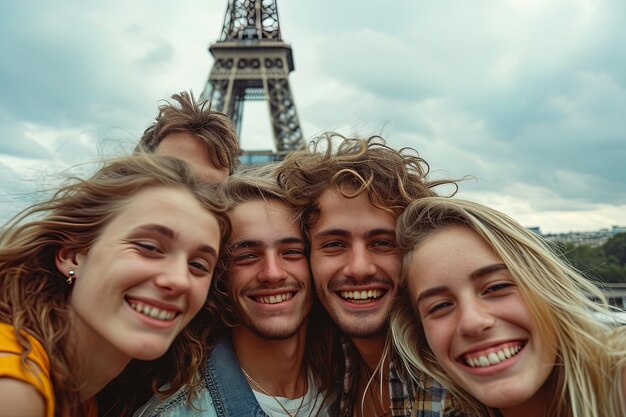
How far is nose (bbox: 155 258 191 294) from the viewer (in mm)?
2205

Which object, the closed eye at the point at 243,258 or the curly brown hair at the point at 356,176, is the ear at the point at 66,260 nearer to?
the closed eye at the point at 243,258

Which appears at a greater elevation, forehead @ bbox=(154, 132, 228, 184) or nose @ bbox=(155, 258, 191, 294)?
forehead @ bbox=(154, 132, 228, 184)

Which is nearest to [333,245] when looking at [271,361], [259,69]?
[271,361]

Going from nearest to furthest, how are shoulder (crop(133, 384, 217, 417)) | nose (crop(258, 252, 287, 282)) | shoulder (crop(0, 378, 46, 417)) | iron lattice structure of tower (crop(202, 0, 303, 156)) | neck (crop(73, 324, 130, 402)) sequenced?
shoulder (crop(0, 378, 46, 417))
neck (crop(73, 324, 130, 402))
shoulder (crop(133, 384, 217, 417))
nose (crop(258, 252, 287, 282))
iron lattice structure of tower (crop(202, 0, 303, 156))

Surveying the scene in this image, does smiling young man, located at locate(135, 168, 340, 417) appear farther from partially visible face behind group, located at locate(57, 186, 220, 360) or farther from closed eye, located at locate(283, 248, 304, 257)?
partially visible face behind group, located at locate(57, 186, 220, 360)

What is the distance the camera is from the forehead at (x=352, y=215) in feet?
10.4

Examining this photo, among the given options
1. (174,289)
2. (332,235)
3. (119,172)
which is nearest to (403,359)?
(332,235)

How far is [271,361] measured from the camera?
10.3 ft

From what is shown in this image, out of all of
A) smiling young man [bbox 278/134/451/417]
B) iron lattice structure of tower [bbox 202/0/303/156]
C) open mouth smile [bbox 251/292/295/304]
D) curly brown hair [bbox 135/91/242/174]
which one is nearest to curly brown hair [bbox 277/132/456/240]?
smiling young man [bbox 278/134/451/417]

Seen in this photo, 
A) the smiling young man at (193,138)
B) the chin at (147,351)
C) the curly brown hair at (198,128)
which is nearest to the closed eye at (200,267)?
the chin at (147,351)

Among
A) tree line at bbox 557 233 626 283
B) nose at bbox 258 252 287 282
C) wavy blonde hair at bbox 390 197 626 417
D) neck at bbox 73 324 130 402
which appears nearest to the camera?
wavy blonde hair at bbox 390 197 626 417

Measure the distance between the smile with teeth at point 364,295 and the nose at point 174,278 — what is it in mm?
1229

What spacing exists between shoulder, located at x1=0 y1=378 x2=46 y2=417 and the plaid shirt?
197 centimetres

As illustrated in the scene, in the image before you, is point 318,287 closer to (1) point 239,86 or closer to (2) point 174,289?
(2) point 174,289
